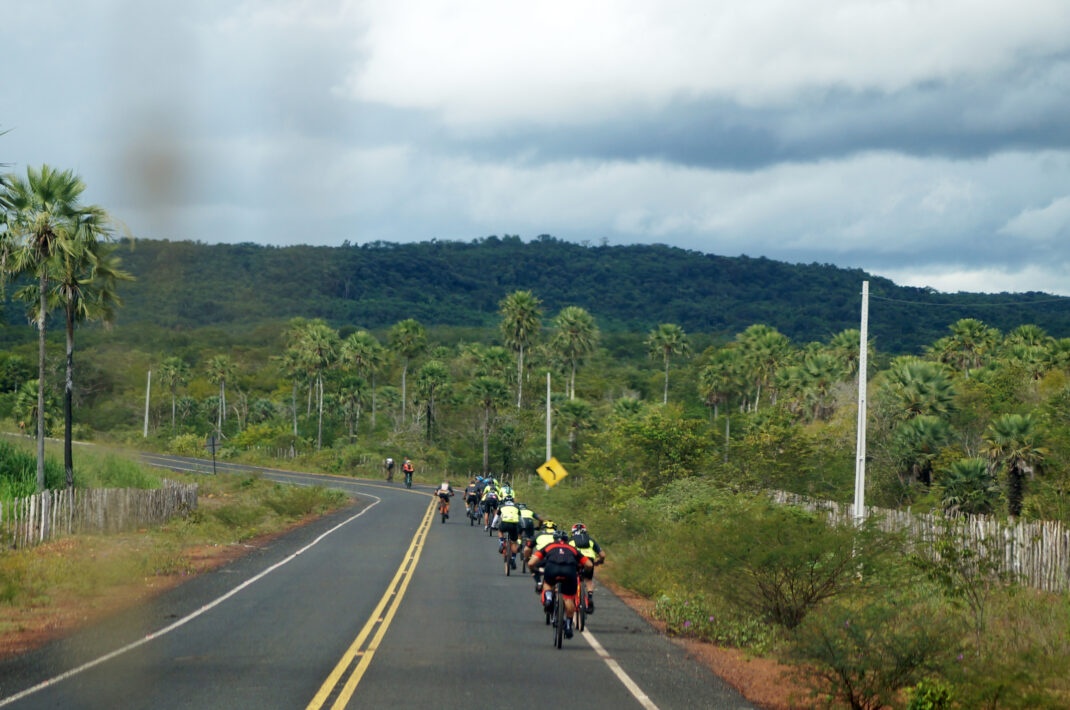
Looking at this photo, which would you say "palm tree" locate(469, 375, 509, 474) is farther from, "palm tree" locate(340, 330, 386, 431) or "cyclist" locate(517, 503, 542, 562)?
"cyclist" locate(517, 503, 542, 562)

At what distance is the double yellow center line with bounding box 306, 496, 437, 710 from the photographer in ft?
34.7

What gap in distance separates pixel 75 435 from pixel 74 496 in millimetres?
63885

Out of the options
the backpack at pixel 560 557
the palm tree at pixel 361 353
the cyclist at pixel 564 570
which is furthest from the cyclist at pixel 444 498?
the palm tree at pixel 361 353

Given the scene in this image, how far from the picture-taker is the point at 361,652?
13.5m

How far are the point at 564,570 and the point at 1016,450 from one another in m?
33.9

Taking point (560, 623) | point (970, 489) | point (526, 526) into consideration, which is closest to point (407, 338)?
point (970, 489)

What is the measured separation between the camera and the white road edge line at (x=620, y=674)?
1073 cm

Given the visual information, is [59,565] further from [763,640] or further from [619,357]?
[619,357]

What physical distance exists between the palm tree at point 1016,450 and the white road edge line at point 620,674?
3291 centimetres

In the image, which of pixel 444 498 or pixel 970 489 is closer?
pixel 970 489

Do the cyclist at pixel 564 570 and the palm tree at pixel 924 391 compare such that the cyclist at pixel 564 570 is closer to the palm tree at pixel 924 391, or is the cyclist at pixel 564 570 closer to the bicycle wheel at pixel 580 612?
the bicycle wheel at pixel 580 612

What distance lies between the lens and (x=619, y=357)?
6462 inches

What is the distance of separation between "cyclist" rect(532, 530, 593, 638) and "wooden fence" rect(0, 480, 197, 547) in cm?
1622

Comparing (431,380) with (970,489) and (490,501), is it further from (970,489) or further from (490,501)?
(970,489)
